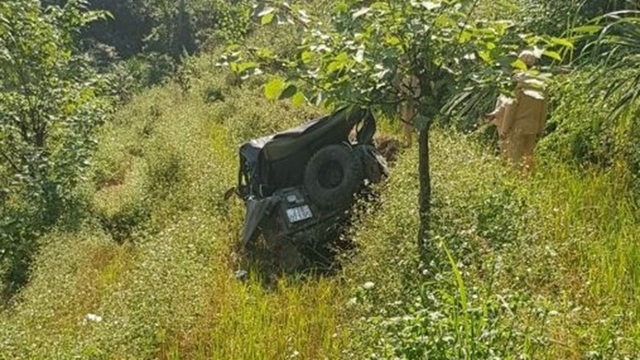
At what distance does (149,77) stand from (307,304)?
2605 centimetres

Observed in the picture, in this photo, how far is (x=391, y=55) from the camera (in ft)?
9.16

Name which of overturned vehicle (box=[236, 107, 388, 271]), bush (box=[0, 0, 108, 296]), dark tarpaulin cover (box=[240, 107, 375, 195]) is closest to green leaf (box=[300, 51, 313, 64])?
overturned vehicle (box=[236, 107, 388, 271])

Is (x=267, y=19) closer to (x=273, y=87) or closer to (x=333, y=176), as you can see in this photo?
(x=273, y=87)

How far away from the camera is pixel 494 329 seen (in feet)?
6.78

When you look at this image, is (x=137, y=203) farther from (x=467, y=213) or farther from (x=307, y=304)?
(x=467, y=213)

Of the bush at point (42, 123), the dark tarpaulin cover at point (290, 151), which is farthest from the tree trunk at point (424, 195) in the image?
the bush at point (42, 123)


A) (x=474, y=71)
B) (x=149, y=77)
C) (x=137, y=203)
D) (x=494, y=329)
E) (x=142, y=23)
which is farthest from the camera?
(x=142, y=23)

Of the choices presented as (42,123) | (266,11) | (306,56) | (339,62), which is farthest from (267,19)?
(42,123)

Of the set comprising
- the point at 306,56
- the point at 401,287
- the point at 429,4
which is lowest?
the point at 401,287

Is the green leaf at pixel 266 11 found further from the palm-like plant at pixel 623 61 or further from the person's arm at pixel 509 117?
the person's arm at pixel 509 117

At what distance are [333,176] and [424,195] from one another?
5.94 ft

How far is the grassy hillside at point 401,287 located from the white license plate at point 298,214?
0.61 metres

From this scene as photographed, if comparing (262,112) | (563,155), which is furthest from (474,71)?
(262,112)

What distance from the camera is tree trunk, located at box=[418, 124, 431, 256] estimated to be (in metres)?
3.34
